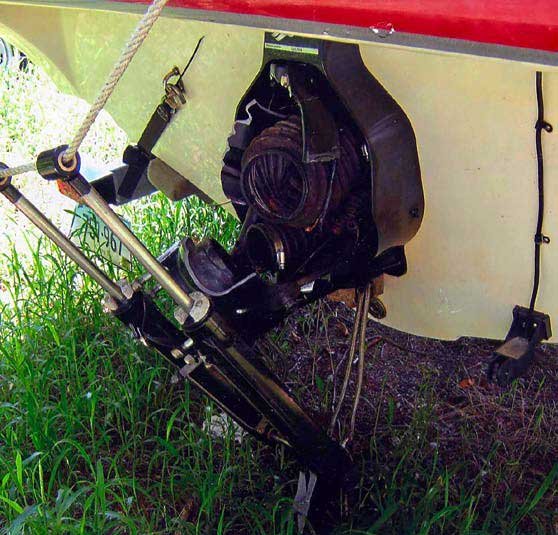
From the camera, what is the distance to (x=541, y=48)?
1352mm

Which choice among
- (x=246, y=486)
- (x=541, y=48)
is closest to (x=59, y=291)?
(x=246, y=486)

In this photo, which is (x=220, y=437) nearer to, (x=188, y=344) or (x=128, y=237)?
(x=188, y=344)

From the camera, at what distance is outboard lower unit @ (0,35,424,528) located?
1.70 m

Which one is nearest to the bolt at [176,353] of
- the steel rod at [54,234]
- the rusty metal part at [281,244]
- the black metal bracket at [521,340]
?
the steel rod at [54,234]

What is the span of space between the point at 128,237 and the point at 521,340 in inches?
37.4

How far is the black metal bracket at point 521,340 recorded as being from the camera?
198cm

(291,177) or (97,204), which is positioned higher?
(291,177)

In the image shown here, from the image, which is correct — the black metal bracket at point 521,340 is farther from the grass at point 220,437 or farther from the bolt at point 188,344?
the bolt at point 188,344

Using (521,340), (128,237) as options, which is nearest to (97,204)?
(128,237)

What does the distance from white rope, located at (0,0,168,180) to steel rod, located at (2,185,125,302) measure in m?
0.15

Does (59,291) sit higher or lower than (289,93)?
lower

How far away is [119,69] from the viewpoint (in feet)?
4.78

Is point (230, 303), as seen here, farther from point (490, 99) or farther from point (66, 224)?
point (66, 224)

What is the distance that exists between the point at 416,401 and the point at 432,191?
2.49 ft
